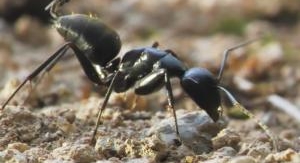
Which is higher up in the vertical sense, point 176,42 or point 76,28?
point 176,42

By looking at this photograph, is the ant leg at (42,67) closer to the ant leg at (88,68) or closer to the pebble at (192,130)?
the ant leg at (88,68)

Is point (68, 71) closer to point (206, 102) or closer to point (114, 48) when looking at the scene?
point (114, 48)

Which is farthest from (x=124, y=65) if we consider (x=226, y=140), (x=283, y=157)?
(x=283, y=157)

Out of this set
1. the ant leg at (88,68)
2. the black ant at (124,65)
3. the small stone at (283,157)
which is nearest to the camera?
the small stone at (283,157)

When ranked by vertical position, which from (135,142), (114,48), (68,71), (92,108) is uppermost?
(68,71)

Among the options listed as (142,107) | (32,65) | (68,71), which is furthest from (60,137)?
(32,65)

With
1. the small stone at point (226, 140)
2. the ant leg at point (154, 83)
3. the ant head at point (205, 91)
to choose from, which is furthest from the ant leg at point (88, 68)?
the small stone at point (226, 140)

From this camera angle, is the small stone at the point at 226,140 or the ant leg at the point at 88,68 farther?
the ant leg at the point at 88,68

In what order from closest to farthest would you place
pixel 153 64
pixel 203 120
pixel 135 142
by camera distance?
pixel 135 142 → pixel 203 120 → pixel 153 64
